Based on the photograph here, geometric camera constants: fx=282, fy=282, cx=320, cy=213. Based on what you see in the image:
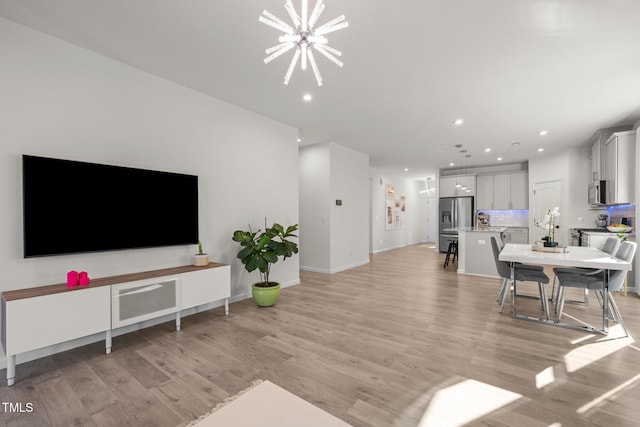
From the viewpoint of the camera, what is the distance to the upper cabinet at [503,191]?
816cm

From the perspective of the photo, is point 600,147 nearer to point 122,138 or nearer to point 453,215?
point 453,215

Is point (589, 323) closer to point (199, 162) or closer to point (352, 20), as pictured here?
point (352, 20)

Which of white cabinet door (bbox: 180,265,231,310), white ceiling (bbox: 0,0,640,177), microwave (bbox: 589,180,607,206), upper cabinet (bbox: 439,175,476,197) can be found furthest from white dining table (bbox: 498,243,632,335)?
upper cabinet (bbox: 439,175,476,197)

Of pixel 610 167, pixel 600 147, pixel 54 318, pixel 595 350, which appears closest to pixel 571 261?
pixel 595 350

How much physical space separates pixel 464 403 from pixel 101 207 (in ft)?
11.7

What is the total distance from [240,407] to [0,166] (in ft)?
9.73

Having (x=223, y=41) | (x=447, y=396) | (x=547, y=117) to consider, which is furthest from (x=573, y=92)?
(x=223, y=41)

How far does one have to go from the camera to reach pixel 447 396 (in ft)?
6.55

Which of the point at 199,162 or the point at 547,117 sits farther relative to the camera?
the point at 547,117

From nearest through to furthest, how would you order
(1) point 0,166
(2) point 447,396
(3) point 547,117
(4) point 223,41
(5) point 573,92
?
(2) point 447,396, (1) point 0,166, (4) point 223,41, (5) point 573,92, (3) point 547,117

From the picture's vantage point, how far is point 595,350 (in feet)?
8.69

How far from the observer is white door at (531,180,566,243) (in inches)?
284

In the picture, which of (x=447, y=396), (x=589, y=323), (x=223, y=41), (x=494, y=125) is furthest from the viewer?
(x=494, y=125)

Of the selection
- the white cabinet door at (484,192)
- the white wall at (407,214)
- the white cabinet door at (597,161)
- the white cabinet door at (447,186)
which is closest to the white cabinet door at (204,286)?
the white wall at (407,214)
